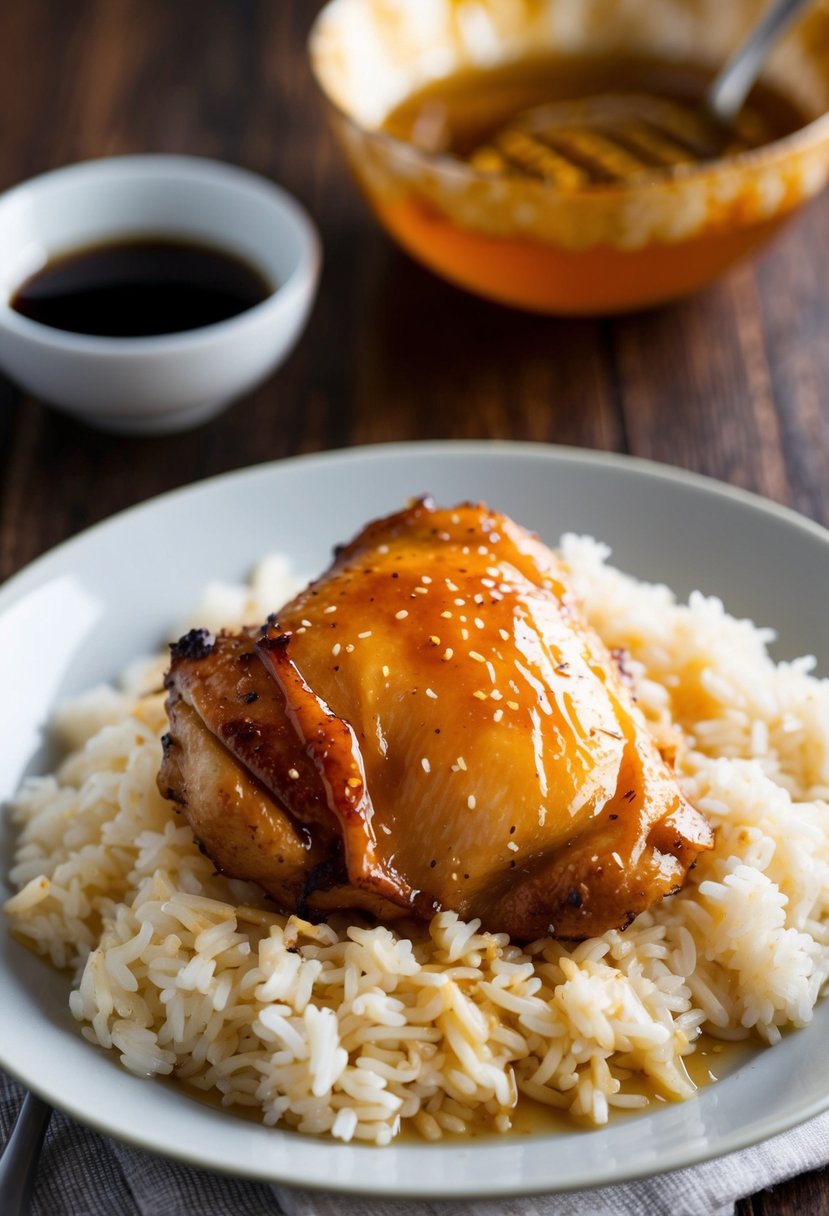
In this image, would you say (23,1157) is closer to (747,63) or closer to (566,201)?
(566,201)

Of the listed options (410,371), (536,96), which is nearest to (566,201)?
(410,371)

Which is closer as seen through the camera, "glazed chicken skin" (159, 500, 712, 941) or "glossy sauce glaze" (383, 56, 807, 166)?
"glazed chicken skin" (159, 500, 712, 941)

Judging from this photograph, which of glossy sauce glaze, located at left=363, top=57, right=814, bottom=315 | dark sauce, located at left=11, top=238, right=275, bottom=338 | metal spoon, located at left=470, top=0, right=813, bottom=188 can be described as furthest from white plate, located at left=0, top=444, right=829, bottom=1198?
metal spoon, located at left=470, top=0, right=813, bottom=188

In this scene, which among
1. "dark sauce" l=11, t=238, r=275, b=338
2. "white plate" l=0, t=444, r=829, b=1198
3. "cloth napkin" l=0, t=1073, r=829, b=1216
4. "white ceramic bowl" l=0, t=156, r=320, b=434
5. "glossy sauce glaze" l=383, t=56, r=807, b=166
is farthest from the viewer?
"glossy sauce glaze" l=383, t=56, r=807, b=166

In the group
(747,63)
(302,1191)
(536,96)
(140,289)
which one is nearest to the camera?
(302,1191)

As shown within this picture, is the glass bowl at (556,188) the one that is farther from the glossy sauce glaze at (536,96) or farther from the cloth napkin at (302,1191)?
the cloth napkin at (302,1191)

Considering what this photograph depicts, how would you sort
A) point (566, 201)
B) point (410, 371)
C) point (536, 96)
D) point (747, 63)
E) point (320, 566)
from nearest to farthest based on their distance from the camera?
point (320, 566)
point (566, 201)
point (747, 63)
point (410, 371)
point (536, 96)

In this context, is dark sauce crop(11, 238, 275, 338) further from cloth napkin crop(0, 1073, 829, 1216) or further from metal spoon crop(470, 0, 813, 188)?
cloth napkin crop(0, 1073, 829, 1216)
